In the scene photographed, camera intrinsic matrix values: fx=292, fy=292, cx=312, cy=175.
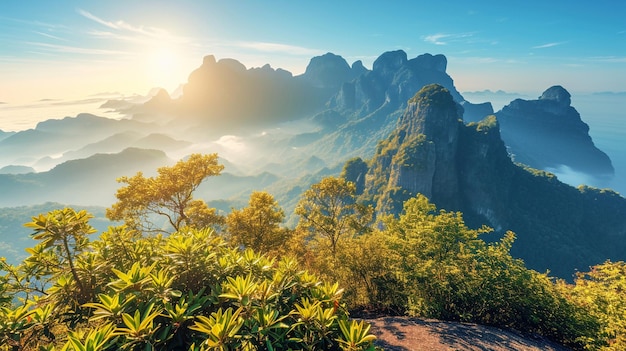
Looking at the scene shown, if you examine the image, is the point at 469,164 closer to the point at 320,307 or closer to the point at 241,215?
the point at 241,215

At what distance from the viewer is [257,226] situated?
864 inches

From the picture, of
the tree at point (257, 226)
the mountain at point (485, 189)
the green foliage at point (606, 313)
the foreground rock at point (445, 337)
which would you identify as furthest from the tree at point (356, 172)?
the foreground rock at point (445, 337)

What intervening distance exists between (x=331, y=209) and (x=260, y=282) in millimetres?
17460

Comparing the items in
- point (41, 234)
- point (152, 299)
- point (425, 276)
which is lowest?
point (425, 276)

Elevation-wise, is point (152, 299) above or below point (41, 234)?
below

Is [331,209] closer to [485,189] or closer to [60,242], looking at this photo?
[60,242]

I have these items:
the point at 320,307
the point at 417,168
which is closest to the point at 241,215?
the point at 320,307

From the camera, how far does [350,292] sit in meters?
20.0

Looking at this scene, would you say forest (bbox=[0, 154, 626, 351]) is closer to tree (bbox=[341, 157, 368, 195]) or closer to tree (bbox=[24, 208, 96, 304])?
tree (bbox=[24, 208, 96, 304])

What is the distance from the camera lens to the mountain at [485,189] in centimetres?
13350

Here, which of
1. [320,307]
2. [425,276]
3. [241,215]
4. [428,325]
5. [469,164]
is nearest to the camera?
[320,307]

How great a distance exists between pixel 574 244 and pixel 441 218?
15915 centimetres

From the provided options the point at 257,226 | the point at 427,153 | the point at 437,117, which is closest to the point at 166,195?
the point at 257,226

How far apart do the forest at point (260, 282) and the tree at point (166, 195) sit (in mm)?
100
